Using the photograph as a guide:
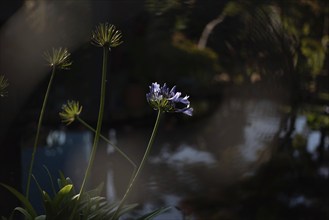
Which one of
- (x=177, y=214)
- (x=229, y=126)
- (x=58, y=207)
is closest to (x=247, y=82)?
(x=229, y=126)

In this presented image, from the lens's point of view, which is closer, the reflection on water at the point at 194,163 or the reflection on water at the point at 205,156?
the reflection on water at the point at 194,163

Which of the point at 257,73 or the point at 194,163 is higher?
the point at 257,73

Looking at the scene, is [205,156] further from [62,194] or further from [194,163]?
[62,194]

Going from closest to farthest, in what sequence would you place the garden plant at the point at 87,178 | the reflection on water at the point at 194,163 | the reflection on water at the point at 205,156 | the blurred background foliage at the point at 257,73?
the garden plant at the point at 87,178 → the blurred background foliage at the point at 257,73 → the reflection on water at the point at 194,163 → the reflection on water at the point at 205,156

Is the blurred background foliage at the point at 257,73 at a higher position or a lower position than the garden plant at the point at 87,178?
lower

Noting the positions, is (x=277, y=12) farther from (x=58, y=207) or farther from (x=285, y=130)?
(x=58, y=207)

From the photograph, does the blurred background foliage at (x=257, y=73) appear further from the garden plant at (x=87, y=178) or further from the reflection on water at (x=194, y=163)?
the garden plant at (x=87, y=178)

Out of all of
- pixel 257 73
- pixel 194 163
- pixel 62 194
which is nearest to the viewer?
pixel 62 194

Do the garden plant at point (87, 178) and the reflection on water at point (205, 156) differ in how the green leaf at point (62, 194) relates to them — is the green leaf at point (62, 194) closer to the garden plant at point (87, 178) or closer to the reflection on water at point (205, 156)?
the garden plant at point (87, 178)

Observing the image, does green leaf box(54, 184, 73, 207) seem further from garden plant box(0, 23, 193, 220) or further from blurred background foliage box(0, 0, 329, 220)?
blurred background foliage box(0, 0, 329, 220)

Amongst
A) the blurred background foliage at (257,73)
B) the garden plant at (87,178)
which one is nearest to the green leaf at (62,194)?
the garden plant at (87,178)

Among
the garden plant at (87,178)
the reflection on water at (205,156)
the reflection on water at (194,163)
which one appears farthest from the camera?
the reflection on water at (205,156)

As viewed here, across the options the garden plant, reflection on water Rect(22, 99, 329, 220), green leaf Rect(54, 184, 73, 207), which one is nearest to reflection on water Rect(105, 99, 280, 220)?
reflection on water Rect(22, 99, 329, 220)

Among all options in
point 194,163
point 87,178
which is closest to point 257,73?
point 194,163
